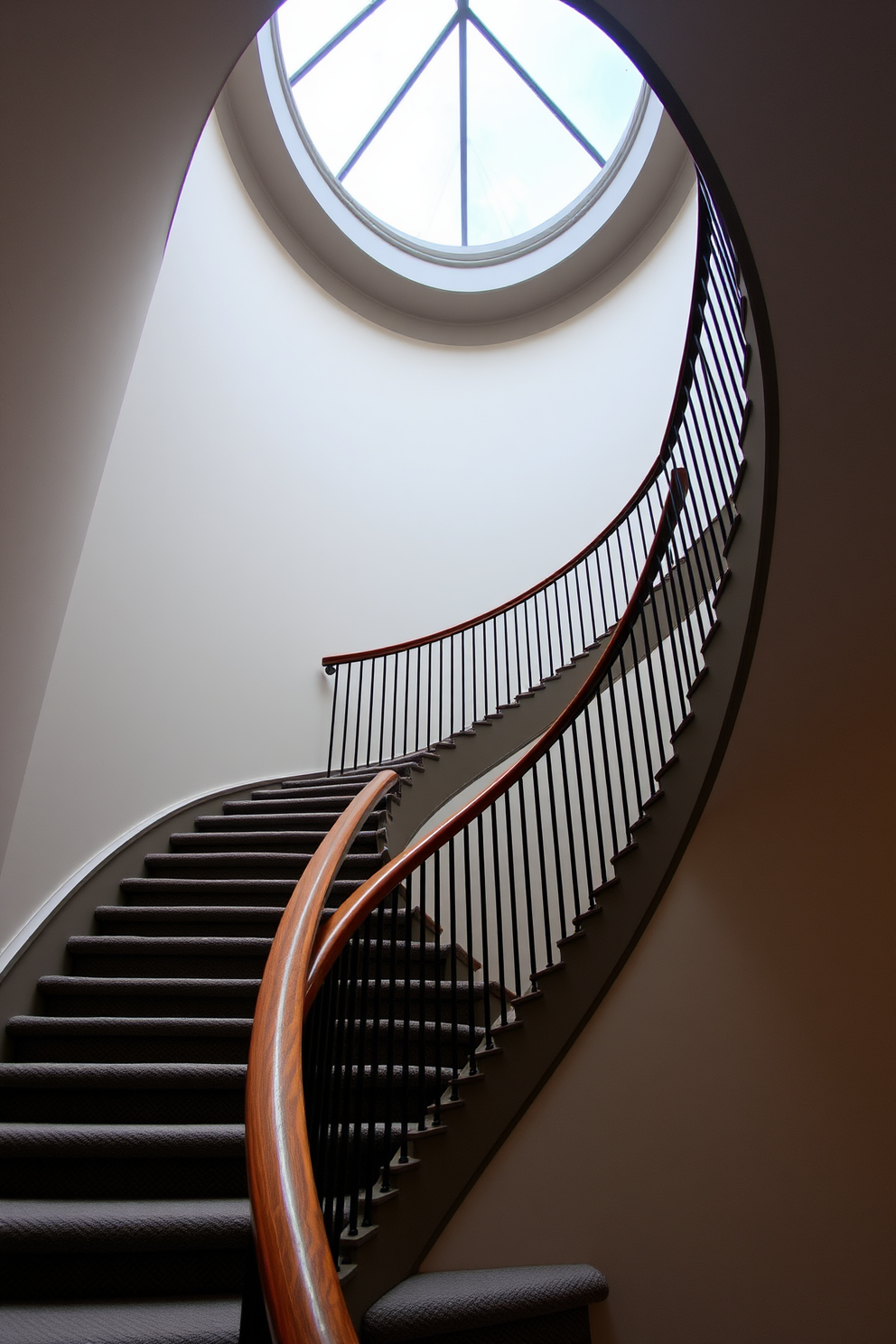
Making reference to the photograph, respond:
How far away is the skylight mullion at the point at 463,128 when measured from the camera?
26.2 feet

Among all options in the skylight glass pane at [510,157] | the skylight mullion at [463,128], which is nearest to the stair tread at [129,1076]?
the skylight mullion at [463,128]

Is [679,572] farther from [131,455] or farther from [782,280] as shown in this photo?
[131,455]

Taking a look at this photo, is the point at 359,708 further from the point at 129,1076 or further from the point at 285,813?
the point at 129,1076

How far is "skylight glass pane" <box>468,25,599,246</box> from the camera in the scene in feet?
27.2

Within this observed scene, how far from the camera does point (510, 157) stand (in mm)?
8648

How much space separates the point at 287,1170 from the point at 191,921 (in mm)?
2416

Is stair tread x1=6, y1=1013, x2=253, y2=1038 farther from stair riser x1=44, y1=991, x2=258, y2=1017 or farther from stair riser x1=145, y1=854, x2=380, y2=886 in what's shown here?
stair riser x1=145, y1=854, x2=380, y2=886

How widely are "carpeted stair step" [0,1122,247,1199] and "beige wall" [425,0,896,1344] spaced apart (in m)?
0.93

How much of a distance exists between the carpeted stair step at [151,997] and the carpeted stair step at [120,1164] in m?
0.72

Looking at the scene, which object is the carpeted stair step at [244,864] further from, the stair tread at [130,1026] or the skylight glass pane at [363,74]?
the skylight glass pane at [363,74]

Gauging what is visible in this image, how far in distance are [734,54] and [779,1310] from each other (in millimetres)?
3968

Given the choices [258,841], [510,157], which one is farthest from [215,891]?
[510,157]

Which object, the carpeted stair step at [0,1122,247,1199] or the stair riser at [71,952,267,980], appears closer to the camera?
the carpeted stair step at [0,1122,247,1199]

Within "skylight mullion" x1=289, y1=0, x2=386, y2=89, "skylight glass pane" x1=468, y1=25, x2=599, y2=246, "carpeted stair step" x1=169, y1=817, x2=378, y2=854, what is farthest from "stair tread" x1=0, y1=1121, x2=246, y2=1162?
"skylight glass pane" x1=468, y1=25, x2=599, y2=246
